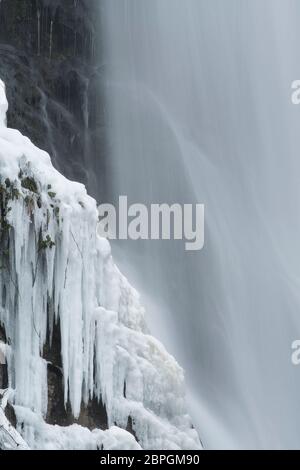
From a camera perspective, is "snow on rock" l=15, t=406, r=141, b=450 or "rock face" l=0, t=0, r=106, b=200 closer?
"snow on rock" l=15, t=406, r=141, b=450

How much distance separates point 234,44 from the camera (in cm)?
1841

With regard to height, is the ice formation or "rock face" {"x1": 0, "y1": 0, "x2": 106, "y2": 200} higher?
"rock face" {"x1": 0, "y1": 0, "x2": 106, "y2": 200}

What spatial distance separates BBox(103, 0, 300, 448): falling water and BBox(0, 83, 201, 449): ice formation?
15.6 ft

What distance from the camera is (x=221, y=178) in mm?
17500

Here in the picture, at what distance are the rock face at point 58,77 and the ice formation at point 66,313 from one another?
615cm

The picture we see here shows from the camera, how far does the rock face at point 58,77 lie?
649 inches

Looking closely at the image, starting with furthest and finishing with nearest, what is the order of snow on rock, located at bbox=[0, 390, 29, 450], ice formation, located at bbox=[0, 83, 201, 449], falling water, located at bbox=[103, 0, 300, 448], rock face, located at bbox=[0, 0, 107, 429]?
rock face, located at bbox=[0, 0, 107, 429], falling water, located at bbox=[103, 0, 300, 448], ice formation, located at bbox=[0, 83, 201, 449], snow on rock, located at bbox=[0, 390, 29, 450]

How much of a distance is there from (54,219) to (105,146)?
7968 mm

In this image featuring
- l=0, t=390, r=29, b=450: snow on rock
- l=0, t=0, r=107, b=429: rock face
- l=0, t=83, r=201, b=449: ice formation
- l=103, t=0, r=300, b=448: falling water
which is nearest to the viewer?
l=0, t=390, r=29, b=450: snow on rock


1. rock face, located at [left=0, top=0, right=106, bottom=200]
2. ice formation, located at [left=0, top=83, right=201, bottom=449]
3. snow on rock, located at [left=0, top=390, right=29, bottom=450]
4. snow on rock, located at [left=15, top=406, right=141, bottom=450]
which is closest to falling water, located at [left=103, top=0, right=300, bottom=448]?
rock face, located at [left=0, top=0, right=106, bottom=200]

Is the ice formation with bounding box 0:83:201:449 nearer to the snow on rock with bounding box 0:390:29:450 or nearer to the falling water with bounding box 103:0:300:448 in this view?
the snow on rock with bounding box 0:390:29:450

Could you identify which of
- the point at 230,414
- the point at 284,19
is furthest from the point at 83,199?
the point at 284,19

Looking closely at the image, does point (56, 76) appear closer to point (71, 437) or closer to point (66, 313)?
point (66, 313)

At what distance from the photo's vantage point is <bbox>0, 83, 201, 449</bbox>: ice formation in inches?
359
